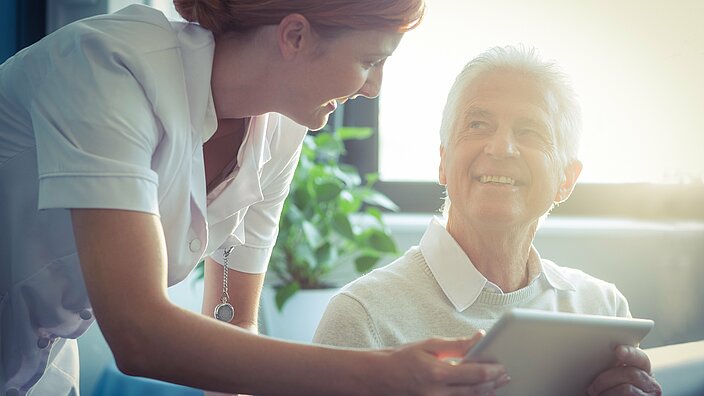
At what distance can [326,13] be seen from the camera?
1.14 metres

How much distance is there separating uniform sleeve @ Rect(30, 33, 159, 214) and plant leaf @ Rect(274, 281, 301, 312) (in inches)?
60.3

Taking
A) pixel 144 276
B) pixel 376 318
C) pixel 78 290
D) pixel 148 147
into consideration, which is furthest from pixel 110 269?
pixel 376 318

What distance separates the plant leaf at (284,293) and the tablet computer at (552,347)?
138 centimetres

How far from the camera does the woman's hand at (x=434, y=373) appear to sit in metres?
0.92

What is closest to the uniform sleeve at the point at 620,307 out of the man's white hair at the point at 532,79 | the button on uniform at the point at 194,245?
the man's white hair at the point at 532,79

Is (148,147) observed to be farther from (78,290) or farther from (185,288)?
(185,288)

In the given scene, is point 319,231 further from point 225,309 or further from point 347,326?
point 347,326

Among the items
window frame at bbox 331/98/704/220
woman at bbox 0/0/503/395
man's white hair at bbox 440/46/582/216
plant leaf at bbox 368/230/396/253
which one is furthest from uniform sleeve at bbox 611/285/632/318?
window frame at bbox 331/98/704/220

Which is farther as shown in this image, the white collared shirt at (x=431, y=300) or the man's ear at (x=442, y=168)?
the man's ear at (x=442, y=168)

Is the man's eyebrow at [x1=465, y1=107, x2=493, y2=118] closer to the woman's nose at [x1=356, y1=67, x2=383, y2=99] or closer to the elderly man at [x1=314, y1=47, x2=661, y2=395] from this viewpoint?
the elderly man at [x1=314, y1=47, x2=661, y2=395]

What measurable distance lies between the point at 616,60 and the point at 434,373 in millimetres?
2193

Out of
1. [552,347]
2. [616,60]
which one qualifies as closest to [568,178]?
[552,347]

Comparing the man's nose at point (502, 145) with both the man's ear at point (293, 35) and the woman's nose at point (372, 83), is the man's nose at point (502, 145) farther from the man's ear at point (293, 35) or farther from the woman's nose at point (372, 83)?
the man's ear at point (293, 35)

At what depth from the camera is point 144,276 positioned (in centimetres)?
93
